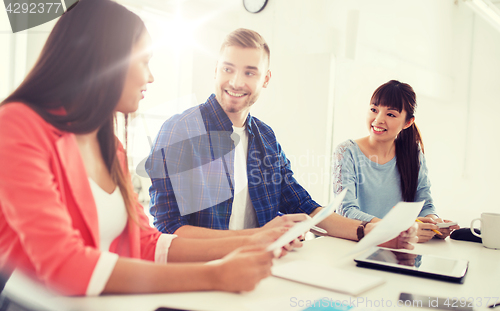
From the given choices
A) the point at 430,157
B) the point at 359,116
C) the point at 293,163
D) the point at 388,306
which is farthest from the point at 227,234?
the point at 430,157

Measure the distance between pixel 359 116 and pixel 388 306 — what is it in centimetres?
292

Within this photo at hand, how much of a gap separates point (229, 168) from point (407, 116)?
1082mm

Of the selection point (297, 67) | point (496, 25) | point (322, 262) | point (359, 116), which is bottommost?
point (322, 262)

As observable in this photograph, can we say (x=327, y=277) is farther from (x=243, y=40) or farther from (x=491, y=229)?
(x=243, y=40)

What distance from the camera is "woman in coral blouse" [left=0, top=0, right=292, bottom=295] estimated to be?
613 millimetres

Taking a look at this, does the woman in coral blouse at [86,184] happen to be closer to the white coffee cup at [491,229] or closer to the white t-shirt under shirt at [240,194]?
the white t-shirt under shirt at [240,194]

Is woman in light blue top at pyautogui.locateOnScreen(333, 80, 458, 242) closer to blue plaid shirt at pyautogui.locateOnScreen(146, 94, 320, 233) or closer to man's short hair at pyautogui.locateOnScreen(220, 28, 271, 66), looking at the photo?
blue plaid shirt at pyautogui.locateOnScreen(146, 94, 320, 233)

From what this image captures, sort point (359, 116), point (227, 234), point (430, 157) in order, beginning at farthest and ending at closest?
point (430, 157)
point (359, 116)
point (227, 234)

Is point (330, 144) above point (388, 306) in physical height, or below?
above

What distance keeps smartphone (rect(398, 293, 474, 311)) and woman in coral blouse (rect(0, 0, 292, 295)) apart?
0.28m

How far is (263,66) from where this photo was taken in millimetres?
1702

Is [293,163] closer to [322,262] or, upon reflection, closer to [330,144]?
[330,144]

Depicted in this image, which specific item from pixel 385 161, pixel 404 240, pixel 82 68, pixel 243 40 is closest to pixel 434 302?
pixel 404 240

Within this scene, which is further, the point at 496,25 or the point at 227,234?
the point at 496,25
